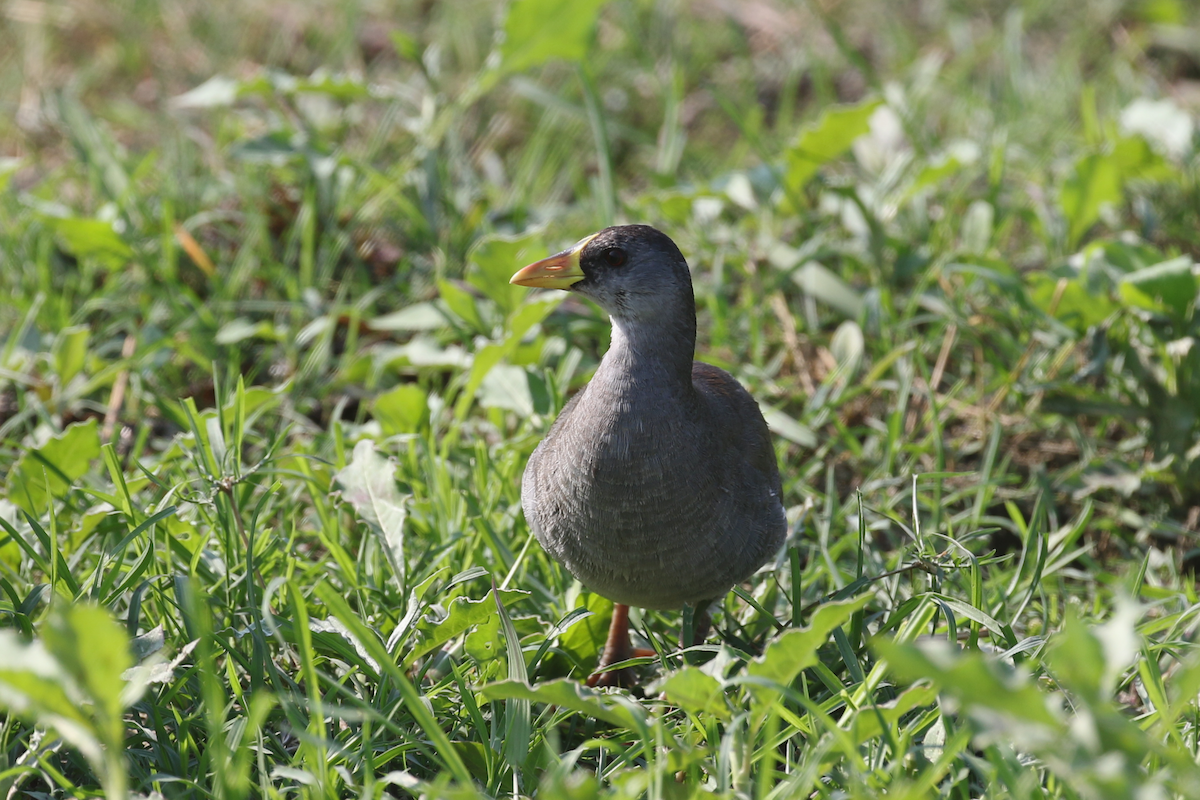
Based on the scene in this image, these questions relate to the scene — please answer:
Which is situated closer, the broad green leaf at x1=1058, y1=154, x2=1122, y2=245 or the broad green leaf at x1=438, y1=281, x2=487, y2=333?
the broad green leaf at x1=438, y1=281, x2=487, y2=333

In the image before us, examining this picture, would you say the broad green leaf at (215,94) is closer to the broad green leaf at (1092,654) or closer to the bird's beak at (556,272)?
the bird's beak at (556,272)

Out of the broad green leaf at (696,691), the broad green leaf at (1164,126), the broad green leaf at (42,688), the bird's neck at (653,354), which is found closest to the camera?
the broad green leaf at (42,688)

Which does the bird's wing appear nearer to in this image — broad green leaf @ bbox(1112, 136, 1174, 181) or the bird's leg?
the bird's leg

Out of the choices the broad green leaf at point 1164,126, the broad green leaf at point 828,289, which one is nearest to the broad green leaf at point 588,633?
the broad green leaf at point 828,289

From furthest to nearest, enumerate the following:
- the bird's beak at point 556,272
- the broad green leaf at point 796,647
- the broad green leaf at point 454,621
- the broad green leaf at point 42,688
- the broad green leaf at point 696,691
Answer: the bird's beak at point 556,272 → the broad green leaf at point 454,621 → the broad green leaf at point 696,691 → the broad green leaf at point 796,647 → the broad green leaf at point 42,688

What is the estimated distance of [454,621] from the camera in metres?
2.68

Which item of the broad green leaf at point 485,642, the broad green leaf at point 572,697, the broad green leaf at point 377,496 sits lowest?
the broad green leaf at point 485,642

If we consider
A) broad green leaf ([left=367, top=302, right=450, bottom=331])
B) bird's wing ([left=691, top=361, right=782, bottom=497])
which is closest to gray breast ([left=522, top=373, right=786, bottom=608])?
bird's wing ([left=691, top=361, right=782, bottom=497])

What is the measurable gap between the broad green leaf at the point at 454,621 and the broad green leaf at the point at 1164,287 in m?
2.34

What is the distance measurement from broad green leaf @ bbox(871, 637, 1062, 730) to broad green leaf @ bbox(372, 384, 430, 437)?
7.79 feet

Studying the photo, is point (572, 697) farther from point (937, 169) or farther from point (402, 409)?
point (937, 169)

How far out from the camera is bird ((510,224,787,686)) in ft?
9.36

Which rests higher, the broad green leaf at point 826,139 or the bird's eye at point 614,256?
the bird's eye at point 614,256

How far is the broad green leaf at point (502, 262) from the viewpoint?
385 centimetres
